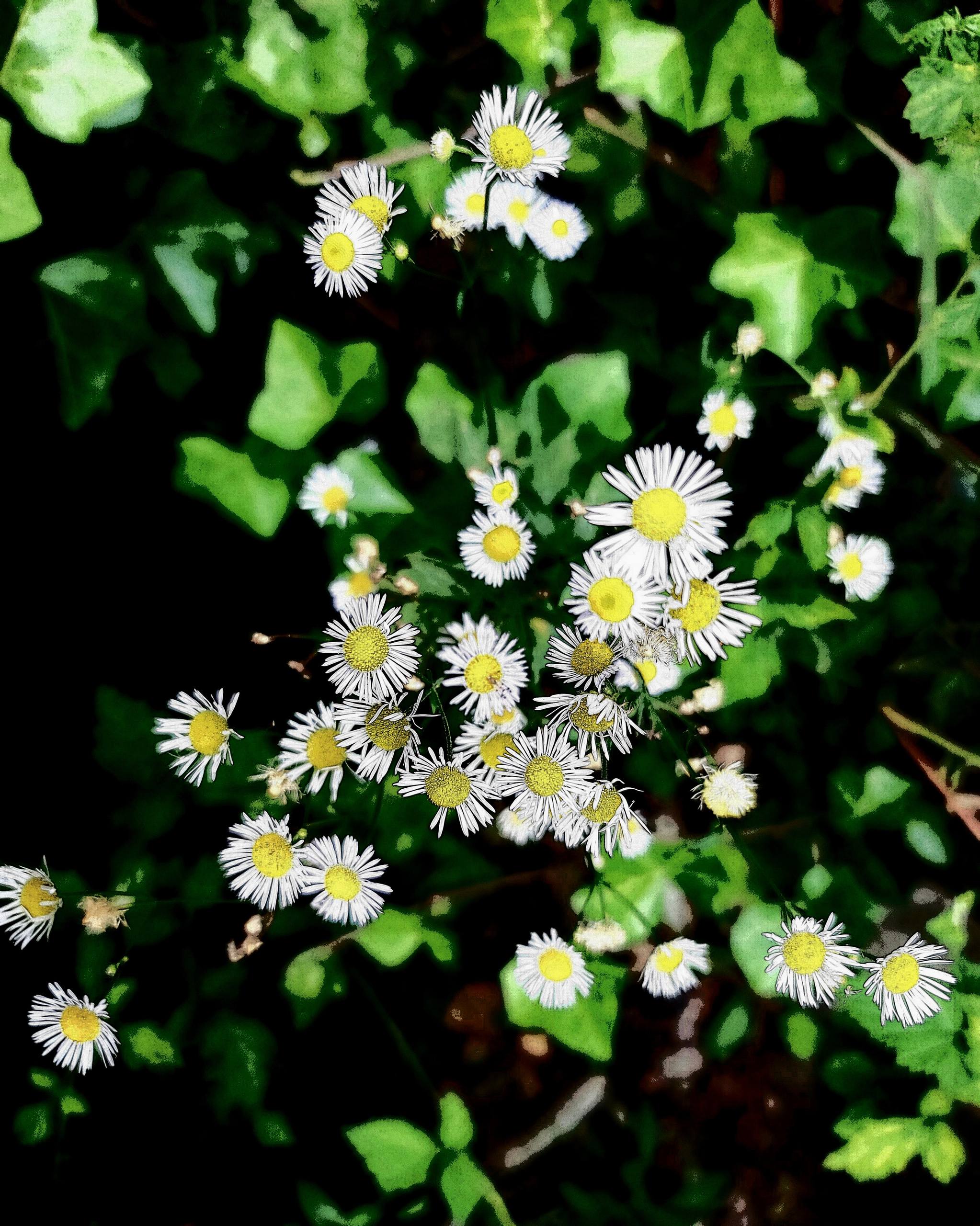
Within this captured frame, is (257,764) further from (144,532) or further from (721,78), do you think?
(721,78)

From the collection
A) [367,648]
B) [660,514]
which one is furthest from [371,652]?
[660,514]

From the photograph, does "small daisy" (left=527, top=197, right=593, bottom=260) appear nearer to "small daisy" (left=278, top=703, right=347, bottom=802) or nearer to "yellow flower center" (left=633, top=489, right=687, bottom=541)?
"yellow flower center" (left=633, top=489, right=687, bottom=541)

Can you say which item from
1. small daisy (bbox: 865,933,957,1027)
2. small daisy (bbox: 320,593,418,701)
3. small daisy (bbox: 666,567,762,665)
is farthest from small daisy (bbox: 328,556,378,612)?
small daisy (bbox: 865,933,957,1027)

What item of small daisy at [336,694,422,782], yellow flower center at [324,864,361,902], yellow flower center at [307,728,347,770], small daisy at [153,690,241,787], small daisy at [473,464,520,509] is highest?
small daisy at [473,464,520,509]

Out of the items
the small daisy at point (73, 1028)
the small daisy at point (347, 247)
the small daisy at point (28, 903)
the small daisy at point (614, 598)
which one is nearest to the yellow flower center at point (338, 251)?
the small daisy at point (347, 247)

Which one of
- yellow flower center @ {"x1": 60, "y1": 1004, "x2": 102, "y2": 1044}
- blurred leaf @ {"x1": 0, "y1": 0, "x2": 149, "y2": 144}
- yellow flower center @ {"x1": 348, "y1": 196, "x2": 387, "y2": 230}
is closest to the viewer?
blurred leaf @ {"x1": 0, "y1": 0, "x2": 149, "y2": 144}

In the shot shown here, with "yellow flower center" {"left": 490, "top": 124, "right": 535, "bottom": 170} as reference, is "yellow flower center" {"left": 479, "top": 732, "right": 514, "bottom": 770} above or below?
below

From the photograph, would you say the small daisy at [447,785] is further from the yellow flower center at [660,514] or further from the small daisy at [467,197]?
the small daisy at [467,197]

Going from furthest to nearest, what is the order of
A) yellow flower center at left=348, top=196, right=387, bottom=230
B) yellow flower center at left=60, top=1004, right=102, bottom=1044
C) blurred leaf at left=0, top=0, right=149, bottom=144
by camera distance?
yellow flower center at left=60, top=1004, right=102, bottom=1044, yellow flower center at left=348, top=196, right=387, bottom=230, blurred leaf at left=0, top=0, right=149, bottom=144
